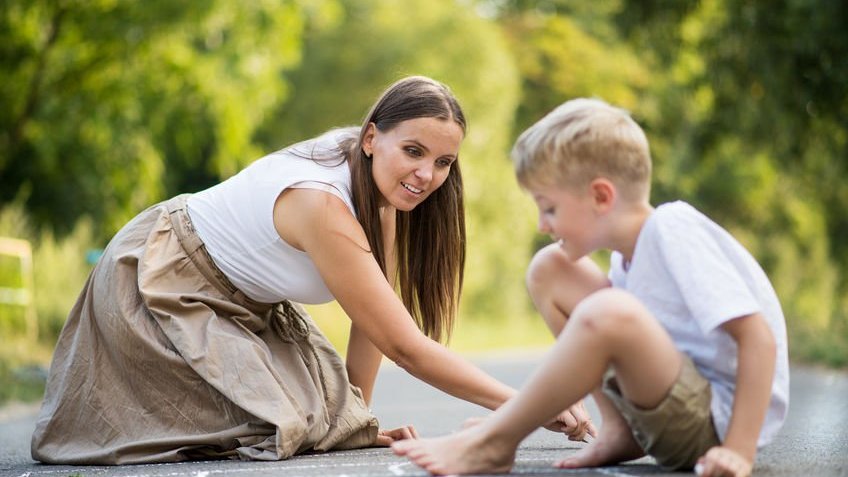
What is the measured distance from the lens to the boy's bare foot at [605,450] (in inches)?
125

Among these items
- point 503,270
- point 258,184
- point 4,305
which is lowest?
point 503,270

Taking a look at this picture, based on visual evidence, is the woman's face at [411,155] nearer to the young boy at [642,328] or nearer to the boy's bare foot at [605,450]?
the young boy at [642,328]

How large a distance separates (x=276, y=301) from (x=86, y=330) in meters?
0.67

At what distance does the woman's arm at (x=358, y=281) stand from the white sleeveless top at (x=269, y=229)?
0.20 feet

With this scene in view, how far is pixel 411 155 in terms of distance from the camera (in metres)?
3.99

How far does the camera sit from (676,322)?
9.66 ft

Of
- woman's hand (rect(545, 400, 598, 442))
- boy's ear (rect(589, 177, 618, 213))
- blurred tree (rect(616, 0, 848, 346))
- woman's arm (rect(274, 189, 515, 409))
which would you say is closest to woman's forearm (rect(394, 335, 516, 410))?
woman's arm (rect(274, 189, 515, 409))

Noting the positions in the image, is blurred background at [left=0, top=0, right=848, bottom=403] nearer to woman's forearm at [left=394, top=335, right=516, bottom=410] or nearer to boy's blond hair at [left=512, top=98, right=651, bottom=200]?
woman's forearm at [left=394, top=335, right=516, bottom=410]

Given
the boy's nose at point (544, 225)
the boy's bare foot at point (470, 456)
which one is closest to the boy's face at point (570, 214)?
the boy's nose at point (544, 225)

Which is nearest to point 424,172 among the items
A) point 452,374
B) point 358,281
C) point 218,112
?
point 358,281

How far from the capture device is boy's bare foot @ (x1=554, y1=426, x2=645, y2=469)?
3166 millimetres

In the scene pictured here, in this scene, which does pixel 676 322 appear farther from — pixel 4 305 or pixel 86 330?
pixel 4 305

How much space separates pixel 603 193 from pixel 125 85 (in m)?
11.1

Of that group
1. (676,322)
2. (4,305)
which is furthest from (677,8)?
(676,322)
